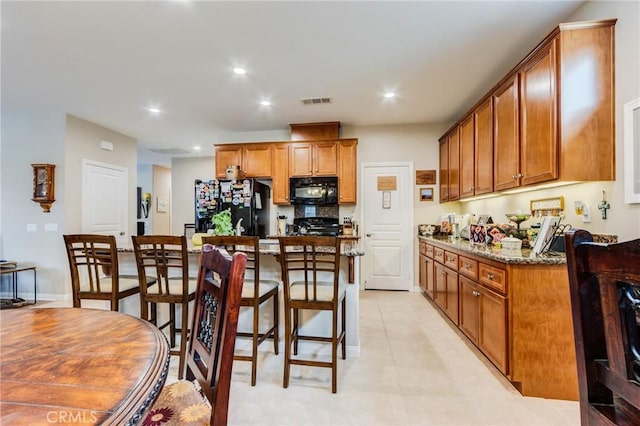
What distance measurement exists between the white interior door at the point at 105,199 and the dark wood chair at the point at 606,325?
16.9ft

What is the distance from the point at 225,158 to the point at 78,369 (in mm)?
4413

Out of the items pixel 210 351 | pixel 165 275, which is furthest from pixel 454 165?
pixel 210 351

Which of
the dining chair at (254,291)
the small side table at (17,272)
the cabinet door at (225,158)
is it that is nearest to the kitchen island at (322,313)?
the dining chair at (254,291)

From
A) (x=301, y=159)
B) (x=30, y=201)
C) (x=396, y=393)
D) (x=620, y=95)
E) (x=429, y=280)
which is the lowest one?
(x=396, y=393)

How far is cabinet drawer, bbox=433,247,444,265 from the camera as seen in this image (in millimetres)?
3373

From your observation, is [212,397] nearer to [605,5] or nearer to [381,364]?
[381,364]

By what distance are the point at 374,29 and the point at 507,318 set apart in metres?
2.35

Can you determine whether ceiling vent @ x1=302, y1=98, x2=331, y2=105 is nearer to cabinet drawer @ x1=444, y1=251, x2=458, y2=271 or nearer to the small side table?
cabinet drawer @ x1=444, y1=251, x2=458, y2=271

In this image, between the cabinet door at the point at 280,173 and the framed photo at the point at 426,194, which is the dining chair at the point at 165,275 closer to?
the cabinet door at the point at 280,173

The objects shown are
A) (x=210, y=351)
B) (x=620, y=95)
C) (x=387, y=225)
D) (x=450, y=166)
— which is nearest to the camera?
(x=210, y=351)

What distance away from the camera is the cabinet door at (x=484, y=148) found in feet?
9.64

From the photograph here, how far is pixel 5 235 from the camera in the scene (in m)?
4.35

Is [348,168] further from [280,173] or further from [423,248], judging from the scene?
[423,248]

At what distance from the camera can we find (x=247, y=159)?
4.80 metres
